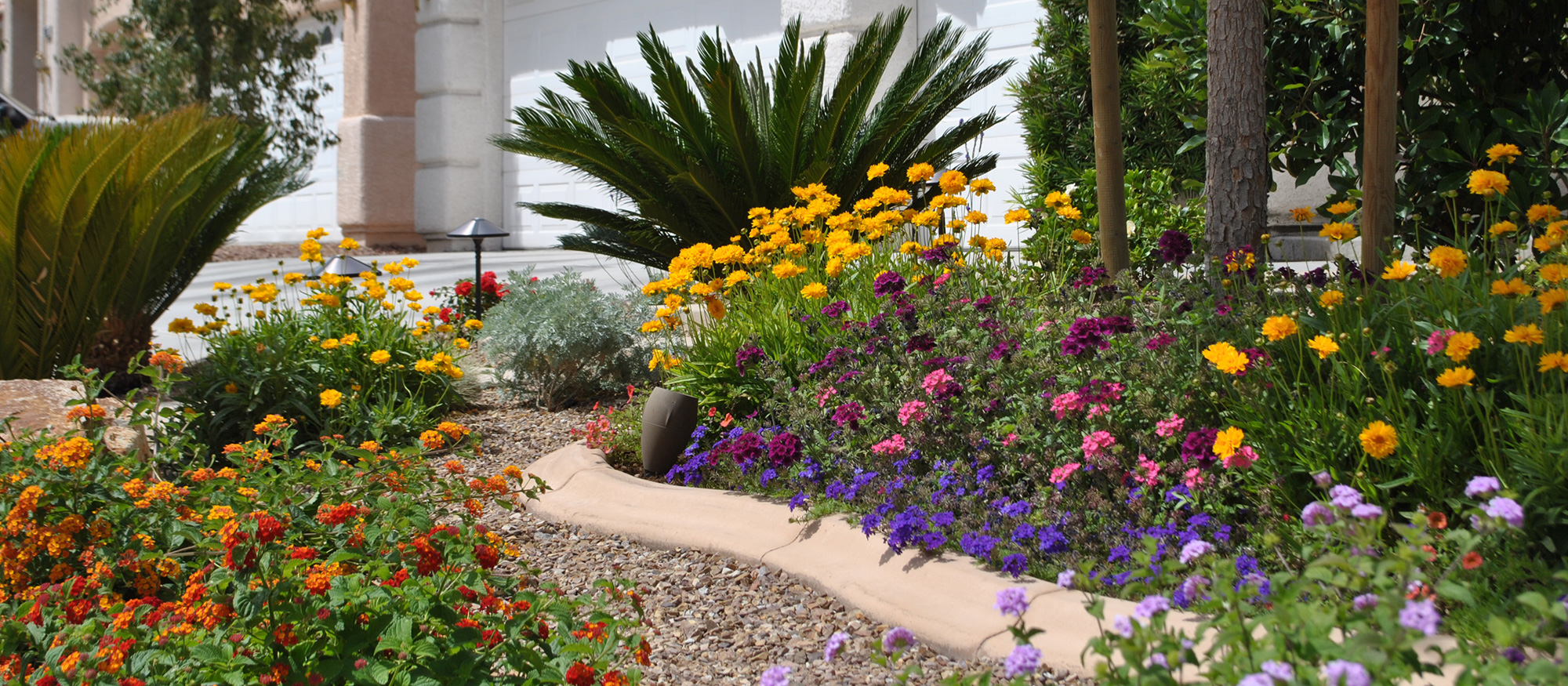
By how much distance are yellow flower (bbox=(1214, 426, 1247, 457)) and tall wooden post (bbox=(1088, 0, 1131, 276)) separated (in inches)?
71.7

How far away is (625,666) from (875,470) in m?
0.98

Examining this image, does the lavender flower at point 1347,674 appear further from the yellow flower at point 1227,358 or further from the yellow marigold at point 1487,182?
the yellow marigold at point 1487,182

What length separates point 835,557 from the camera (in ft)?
9.23

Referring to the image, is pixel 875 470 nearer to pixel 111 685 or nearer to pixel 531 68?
pixel 111 685

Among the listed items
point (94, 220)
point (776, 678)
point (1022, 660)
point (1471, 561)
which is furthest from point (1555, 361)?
point (94, 220)

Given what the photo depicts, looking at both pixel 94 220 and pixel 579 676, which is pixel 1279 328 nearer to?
pixel 579 676

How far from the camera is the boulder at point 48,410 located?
3416 millimetres

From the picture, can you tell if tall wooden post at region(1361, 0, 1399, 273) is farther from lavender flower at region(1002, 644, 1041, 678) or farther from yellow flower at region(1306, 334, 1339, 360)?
lavender flower at region(1002, 644, 1041, 678)

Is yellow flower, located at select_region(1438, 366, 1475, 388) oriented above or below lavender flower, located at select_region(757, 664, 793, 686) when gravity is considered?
above

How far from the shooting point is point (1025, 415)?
2.77 metres

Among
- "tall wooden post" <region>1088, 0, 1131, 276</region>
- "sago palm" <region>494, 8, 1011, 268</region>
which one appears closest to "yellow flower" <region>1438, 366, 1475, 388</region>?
"tall wooden post" <region>1088, 0, 1131, 276</region>

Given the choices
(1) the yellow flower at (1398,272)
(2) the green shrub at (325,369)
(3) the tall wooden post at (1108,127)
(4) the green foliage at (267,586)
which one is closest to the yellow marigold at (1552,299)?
(1) the yellow flower at (1398,272)

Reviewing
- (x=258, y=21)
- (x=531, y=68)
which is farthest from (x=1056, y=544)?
(x=258, y=21)

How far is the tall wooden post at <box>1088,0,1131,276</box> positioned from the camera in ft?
12.7
